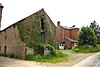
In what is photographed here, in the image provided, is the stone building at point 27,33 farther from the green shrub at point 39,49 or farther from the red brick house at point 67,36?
the red brick house at point 67,36

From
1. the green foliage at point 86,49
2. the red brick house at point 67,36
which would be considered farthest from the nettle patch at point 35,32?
the red brick house at point 67,36

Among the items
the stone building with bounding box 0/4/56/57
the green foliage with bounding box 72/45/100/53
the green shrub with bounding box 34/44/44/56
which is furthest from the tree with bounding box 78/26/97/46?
the green shrub with bounding box 34/44/44/56

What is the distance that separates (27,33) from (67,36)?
107 feet

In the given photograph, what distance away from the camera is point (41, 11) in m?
35.5

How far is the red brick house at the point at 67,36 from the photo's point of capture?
59.1 meters

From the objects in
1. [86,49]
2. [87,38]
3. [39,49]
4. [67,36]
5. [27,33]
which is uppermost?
[67,36]

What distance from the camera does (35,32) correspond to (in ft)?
110

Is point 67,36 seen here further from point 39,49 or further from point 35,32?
point 39,49

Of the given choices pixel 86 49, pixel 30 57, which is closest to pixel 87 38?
pixel 86 49

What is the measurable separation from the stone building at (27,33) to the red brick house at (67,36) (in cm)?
2279

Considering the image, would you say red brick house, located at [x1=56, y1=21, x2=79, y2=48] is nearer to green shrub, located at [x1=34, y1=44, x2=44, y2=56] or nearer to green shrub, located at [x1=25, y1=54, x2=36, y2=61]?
green shrub, located at [x1=34, y1=44, x2=44, y2=56]

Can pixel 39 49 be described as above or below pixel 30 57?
above

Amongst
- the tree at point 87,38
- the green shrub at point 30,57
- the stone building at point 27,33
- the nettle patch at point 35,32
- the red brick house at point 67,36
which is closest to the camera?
the green shrub at point 30,57

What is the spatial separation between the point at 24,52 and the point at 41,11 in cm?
951
